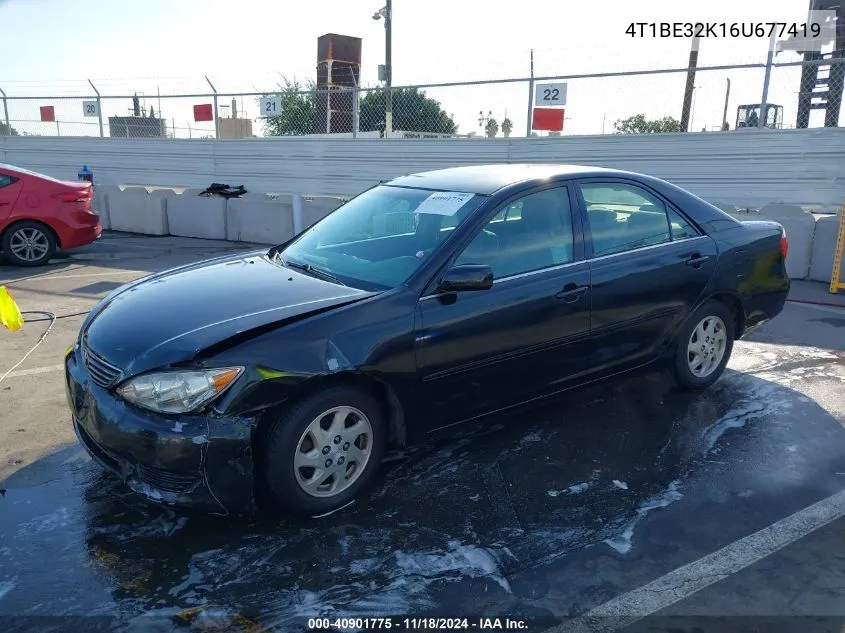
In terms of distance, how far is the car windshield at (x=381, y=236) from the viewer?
3.73m

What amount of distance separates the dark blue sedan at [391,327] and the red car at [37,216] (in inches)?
272

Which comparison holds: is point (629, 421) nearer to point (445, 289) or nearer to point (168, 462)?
point (445, 289)

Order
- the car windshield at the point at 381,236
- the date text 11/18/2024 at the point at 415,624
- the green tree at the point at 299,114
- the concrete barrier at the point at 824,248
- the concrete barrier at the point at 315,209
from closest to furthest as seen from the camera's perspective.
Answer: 1. the date text 11/18/2024 at the point at 415,624
2. the car windshield at the point at 381,236
3. the concrete barrier at the point at 824,248
4. the concrete barrier at the point at 315,209
5. the green tree at the point at 299,114

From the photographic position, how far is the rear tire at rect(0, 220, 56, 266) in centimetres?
977

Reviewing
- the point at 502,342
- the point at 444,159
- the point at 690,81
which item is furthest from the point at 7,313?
the point at 690,81

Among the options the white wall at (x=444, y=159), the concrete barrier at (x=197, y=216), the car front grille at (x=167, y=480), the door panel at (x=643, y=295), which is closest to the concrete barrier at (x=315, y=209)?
the white wall at (x=444, y=159)

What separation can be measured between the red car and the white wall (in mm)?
4174

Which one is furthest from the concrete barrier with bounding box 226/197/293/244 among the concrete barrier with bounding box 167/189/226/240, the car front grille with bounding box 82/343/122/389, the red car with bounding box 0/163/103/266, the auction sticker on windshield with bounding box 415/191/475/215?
the car front grille with bounding box 82/343/122/389

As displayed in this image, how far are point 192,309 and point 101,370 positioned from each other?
1.61 ft

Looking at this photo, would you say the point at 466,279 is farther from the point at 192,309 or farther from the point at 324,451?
the point at 192,309

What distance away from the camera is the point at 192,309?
340 cm

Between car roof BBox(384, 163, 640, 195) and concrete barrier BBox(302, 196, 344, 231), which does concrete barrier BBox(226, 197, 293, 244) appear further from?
car roof BBox(384, 163, 640, 195)

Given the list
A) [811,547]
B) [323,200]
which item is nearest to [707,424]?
[811,547]

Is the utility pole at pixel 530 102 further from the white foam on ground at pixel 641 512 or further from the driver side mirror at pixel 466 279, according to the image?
the white foam on ground at pixel 641 512
